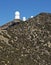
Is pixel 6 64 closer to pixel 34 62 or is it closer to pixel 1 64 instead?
pixel 1 64

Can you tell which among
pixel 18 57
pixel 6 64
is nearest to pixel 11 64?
pixel 6 64

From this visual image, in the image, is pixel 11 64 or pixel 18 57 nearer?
pixel 11 64

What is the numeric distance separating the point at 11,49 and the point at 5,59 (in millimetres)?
17637

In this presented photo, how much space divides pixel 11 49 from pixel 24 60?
11568mm

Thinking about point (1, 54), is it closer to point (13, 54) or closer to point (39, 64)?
point (13, 54)

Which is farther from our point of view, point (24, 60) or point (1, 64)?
point (24, 60)

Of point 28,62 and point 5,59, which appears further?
point 28,62

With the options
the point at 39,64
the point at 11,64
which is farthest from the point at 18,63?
the point at 39,64

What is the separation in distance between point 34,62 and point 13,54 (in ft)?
44.5

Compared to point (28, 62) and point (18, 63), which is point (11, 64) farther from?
point (28, 62)

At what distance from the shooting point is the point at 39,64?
651ft

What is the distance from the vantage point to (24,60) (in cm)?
19238

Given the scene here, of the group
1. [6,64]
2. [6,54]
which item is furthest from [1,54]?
[6,64]

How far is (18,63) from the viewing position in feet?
600
